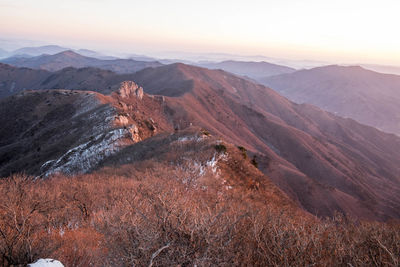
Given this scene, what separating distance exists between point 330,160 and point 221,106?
76.5m

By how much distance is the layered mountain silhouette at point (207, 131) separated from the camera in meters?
43.1

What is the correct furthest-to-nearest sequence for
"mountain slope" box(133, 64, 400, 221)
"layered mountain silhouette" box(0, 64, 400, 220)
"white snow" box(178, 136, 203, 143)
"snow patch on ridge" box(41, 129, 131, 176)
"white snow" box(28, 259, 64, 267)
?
"mountain slope" box(133, 64, 400, 221)
"layered mountain silhouette" box(0, 64, 400, 220)
"white snow" box(178, 136, 203, 143)
"snow patch on ridge" box(41, 129, 131, 176)
"white snow" box(28, 259, 64, 267)

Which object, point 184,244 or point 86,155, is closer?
point 184,244

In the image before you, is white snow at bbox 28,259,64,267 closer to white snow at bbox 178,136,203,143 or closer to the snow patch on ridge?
white snow at bbox 178,136,203,143

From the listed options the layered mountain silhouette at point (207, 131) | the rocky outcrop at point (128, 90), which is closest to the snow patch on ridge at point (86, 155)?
the layered mountain silhouette at point (207, 131)

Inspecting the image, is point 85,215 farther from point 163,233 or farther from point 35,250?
point 163,233

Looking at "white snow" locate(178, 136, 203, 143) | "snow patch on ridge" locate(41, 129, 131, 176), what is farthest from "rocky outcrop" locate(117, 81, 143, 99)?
"white snow" locate(178, 136, 203, 143)

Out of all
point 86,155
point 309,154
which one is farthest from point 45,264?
point 309,154

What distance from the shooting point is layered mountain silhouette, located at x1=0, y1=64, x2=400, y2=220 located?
141 ft

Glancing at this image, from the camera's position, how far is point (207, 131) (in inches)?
2146

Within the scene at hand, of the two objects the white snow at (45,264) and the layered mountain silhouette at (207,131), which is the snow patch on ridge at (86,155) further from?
the white snow at (45,264)

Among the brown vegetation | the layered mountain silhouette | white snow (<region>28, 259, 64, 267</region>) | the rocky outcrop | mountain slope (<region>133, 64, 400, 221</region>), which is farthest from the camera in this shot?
the rocky outcrop

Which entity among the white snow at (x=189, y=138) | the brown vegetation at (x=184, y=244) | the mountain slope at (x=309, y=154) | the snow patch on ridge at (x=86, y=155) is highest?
the brown vegetation at (x=184, y=244)

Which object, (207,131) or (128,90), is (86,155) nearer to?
(207,131)
